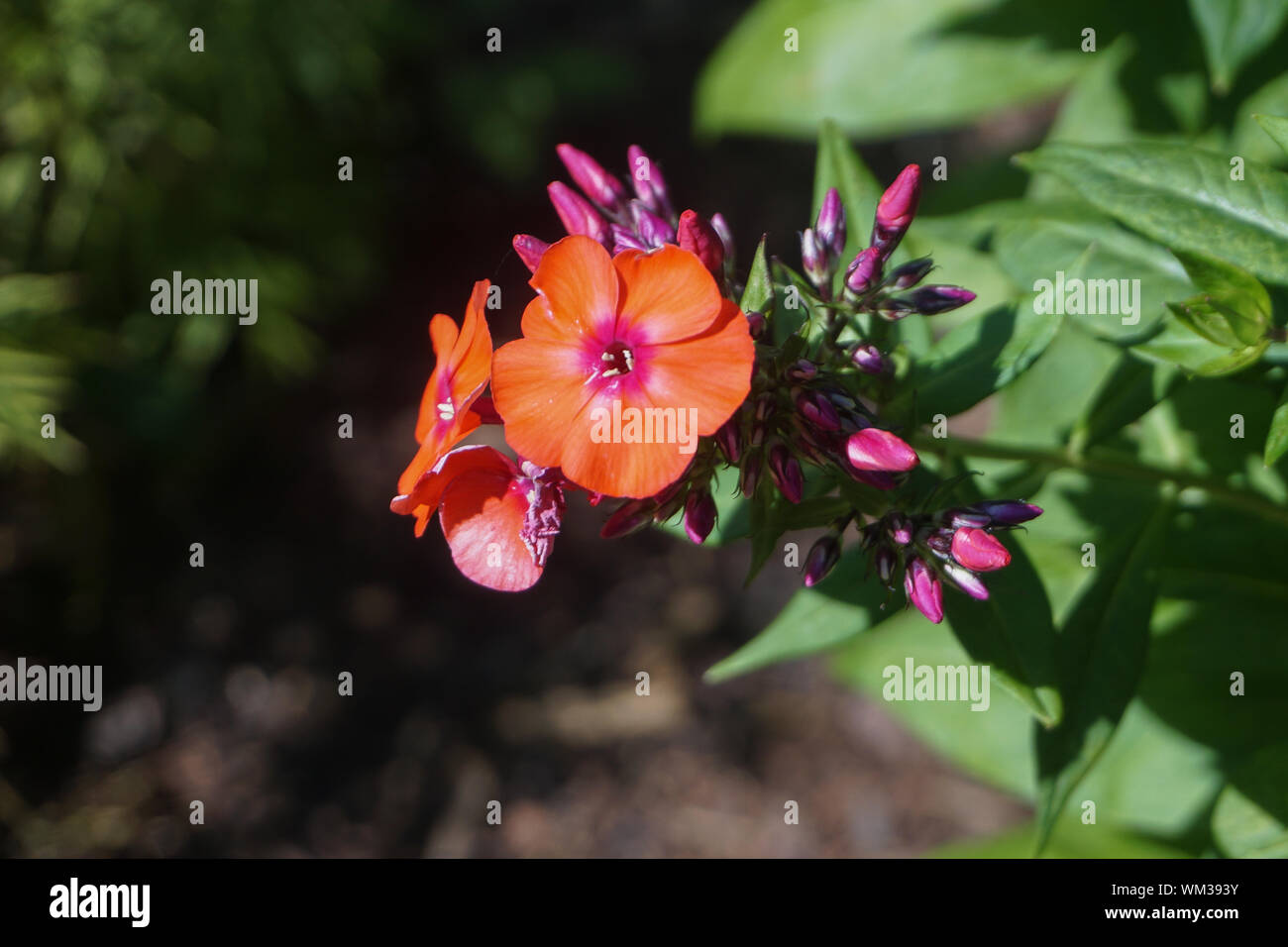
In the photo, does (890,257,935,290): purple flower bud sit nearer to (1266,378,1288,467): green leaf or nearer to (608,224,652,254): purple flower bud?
(608,224,652,254): purple flower bud

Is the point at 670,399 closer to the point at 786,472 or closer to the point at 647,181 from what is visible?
the point at 786,472

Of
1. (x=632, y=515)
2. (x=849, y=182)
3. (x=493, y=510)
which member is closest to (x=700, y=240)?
(x=632, y=515)

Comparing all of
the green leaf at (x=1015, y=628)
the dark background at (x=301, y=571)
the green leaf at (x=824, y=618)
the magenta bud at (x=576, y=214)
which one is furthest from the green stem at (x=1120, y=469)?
the dark background at (x=301, y=571)

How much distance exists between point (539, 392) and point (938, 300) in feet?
2.85

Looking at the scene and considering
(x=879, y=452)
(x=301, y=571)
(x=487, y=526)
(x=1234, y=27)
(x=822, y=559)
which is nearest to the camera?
(x=879, y=452)

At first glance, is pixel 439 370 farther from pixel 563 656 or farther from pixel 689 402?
pixel 563 656

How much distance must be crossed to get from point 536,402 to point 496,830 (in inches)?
143

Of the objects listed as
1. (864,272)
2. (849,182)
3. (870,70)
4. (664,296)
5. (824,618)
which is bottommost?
(824,618)

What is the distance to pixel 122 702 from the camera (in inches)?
193

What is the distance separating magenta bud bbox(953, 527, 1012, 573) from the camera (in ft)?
5.79

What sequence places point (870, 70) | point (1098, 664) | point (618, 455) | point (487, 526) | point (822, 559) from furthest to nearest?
point (870, 70), point (1098, 664), point (822, 559), point (487, 526), point (618, 455)

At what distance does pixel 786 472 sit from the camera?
1.83 m

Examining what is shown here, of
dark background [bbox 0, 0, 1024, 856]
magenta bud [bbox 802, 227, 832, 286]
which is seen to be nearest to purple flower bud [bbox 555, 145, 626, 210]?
magenta bud [bbox 802, 227, 832, 286]

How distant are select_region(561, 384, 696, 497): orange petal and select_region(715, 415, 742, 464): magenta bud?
0.18m
